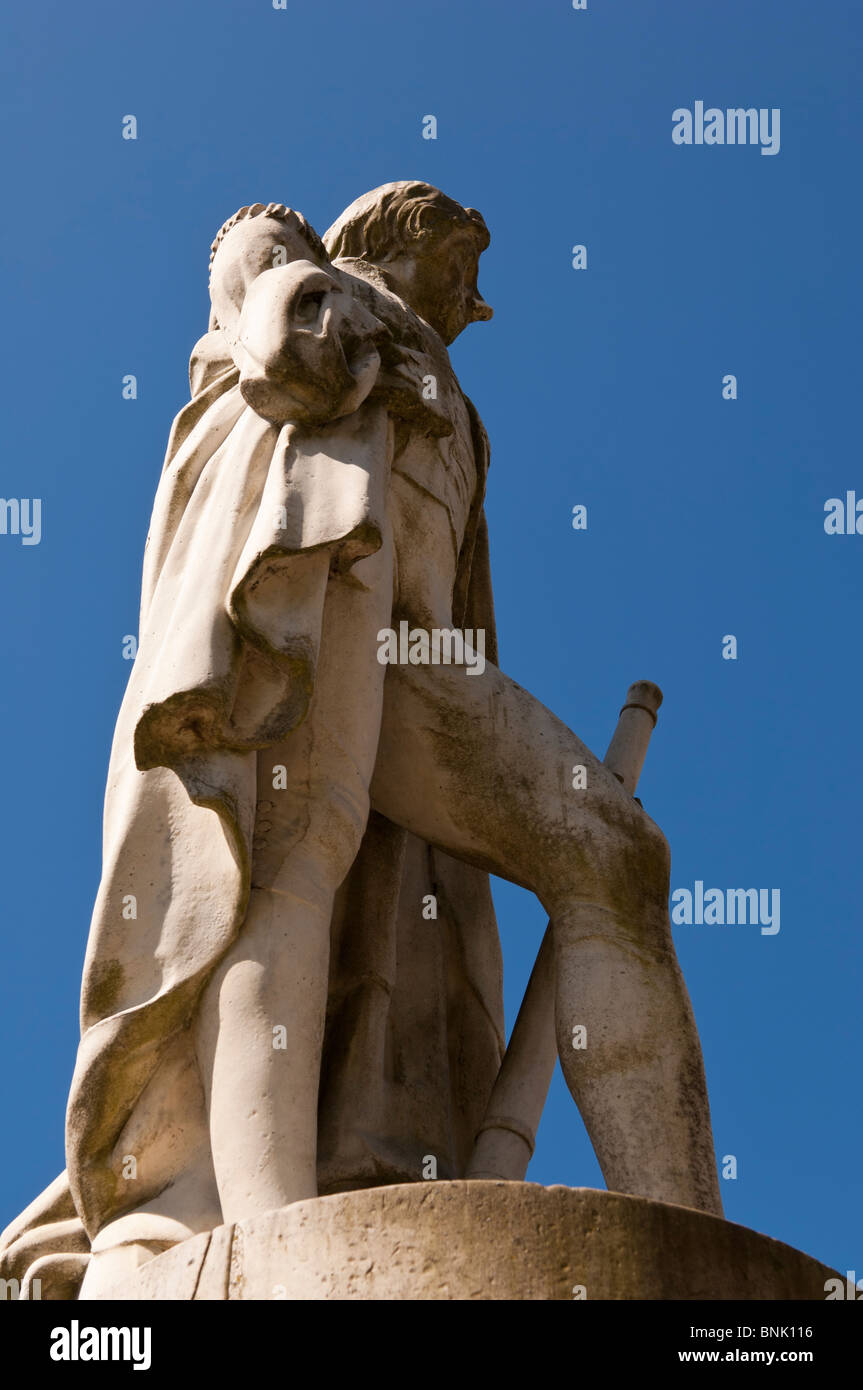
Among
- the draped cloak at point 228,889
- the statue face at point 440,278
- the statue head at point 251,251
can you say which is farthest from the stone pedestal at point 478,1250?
the statue face at point 440,278

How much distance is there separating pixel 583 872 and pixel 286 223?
8.02 ft

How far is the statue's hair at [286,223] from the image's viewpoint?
289 inches

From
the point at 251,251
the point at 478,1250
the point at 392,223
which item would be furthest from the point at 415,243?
the point at 478,1250

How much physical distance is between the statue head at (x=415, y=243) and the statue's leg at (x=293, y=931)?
1.68m

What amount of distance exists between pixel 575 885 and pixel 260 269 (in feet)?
7.47

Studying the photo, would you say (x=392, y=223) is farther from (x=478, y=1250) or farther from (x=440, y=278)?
(x=478, y=1250)

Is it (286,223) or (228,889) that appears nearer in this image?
(228,889)

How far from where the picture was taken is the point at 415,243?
8078 millimetres

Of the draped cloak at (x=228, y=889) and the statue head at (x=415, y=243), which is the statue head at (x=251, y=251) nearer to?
the draped cloak at (x=228, y=889)

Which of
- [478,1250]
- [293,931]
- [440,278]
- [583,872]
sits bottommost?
[478,1250]

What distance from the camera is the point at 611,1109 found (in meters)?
6.18

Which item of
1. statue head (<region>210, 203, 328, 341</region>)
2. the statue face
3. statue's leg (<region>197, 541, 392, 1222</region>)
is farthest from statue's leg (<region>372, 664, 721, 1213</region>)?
the statue face
